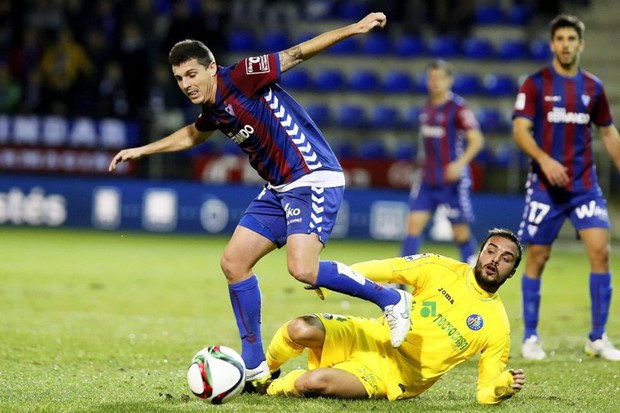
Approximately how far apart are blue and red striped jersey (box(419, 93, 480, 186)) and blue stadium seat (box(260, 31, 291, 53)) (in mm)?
9872

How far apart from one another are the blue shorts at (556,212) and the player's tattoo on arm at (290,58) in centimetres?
280

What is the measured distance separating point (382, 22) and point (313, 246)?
128cm

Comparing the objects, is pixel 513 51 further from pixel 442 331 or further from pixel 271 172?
pixel 442 331

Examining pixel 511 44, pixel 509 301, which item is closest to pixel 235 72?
pixel 509 301

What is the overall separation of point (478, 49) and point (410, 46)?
1343 millimetres

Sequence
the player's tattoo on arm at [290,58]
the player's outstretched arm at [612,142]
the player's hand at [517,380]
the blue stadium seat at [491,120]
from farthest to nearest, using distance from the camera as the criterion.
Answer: the blue stadium seat at [491,120]
the player's outstretched arm at [612,142]
the player's tattoo on arm at [290,58]
the player's hand at [517,380]

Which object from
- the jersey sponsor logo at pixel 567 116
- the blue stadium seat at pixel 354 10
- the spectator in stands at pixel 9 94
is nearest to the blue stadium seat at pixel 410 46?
the blue stadium seat at pixel 354 10

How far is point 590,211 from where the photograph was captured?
26.2 feet

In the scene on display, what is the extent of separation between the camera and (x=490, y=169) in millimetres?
18359

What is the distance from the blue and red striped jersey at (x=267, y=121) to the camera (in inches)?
239

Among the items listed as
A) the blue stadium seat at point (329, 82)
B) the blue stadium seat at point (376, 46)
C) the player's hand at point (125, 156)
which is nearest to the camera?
the player's hand at point (125, 156)

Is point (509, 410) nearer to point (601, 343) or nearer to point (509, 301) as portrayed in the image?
point (601, 343)

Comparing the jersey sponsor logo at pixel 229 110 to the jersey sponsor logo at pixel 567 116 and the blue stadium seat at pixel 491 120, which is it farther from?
the blue stadium seat at pixel 491 120

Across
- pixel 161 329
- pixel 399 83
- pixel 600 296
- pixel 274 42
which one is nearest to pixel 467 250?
pixel 600 296
